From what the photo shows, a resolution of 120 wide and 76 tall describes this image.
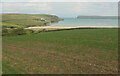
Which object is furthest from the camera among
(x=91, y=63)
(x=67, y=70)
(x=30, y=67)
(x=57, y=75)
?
(x=91, y=63)

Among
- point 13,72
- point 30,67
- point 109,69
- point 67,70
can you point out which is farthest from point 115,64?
point 13,72

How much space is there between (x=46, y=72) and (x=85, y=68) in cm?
373

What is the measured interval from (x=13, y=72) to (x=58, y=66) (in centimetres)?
421

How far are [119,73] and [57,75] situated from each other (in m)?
5.29

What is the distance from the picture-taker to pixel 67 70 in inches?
409

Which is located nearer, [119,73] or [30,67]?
[119,73]

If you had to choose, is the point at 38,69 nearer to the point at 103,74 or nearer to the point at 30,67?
the point at 30,67

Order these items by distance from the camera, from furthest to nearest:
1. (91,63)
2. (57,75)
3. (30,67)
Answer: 1. (91,63)
2. (30,67)
3. (57,75)

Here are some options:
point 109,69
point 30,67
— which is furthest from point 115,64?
point 30,67

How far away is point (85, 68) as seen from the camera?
35.4 ft

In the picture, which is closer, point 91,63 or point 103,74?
point 103,74

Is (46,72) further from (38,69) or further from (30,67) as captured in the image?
(30,67)

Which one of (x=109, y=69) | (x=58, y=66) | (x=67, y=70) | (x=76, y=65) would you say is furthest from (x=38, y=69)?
(x=109, y=69)

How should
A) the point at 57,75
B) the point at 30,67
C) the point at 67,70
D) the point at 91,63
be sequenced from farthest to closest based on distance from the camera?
the point at 91,63, the point at 30,67, the point at 67,70, the point at 57,75
